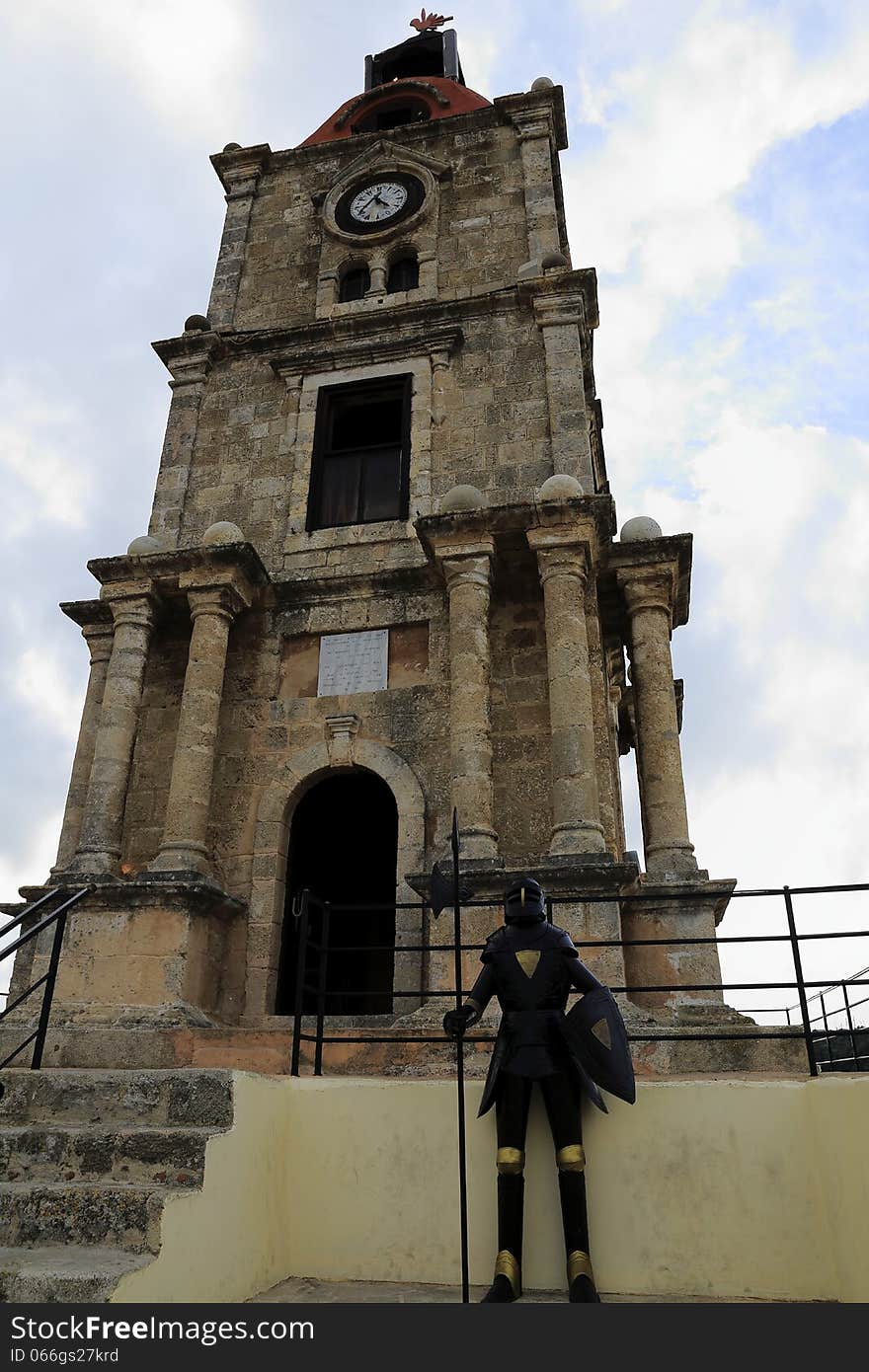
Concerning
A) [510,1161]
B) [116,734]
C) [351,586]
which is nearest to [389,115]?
[351,586]

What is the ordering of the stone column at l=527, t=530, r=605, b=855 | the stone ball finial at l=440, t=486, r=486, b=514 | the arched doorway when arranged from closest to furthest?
the stone column at l=527, t=530, r=605, b=855 < the stone ball finial at l=440, t=486, r=486, b=514 < the arched doorway

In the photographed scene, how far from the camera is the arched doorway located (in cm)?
1074

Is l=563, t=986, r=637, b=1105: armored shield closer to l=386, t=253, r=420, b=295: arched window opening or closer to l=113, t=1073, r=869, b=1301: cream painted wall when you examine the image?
l=113, t=1073, r=869, b=1301: cream painted wall

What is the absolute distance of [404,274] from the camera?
13.0m

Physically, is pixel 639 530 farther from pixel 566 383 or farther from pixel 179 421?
pixel 179 421

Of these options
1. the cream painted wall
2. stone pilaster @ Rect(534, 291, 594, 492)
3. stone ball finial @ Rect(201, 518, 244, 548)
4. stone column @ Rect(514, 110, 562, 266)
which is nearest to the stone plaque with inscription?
stone ball finial @ Rect(201, 518, 244, 548)

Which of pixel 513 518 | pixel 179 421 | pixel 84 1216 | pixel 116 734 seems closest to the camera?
pixel 84 1216

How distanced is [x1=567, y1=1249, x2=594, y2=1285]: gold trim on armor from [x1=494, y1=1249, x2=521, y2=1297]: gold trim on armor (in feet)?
0.76

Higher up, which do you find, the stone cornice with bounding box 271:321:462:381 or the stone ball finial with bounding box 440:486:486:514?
the stone cornice with bounding box 271:321:462:381

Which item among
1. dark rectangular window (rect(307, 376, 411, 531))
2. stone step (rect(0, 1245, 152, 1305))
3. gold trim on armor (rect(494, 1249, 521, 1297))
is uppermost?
dark rectangular window (rect(307, 376, 411, 531))

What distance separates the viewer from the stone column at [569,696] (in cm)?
787

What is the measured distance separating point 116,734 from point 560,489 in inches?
200

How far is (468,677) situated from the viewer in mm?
8703
